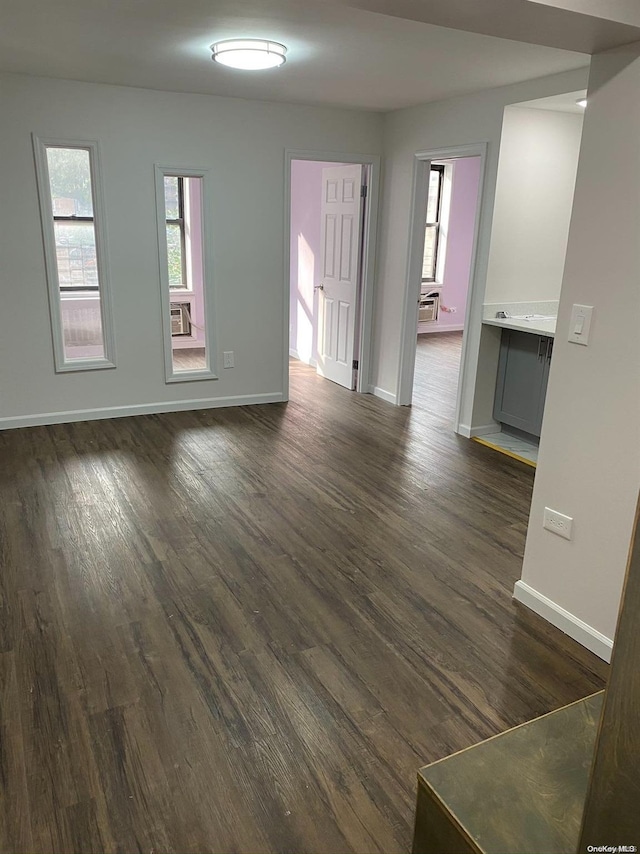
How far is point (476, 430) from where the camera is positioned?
511 cm

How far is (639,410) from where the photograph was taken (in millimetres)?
2244

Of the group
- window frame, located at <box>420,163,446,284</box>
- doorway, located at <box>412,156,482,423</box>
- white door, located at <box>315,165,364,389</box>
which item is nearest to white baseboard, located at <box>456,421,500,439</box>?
white door, located at <box>315,165,364,389</box>

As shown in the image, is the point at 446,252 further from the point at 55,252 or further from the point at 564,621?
the point at 564,621

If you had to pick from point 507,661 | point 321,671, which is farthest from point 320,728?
point 507,661

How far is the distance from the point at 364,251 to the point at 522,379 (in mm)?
2006

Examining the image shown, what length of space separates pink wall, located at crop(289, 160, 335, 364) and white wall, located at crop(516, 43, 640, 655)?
4.62 m

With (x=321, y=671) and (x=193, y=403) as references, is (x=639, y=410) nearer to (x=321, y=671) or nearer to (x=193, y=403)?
(x=321, y=671)

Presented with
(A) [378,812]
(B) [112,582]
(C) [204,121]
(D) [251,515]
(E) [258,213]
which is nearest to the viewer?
(A) [378,812]

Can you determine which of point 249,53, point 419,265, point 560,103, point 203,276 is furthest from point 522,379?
point 249,53

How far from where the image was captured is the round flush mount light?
3344 mm

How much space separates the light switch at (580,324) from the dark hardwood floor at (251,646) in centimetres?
121

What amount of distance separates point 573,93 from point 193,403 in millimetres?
3620

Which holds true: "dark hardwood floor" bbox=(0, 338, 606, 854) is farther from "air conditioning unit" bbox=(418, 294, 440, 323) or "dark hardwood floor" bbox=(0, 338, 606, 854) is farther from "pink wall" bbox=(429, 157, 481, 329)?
"pink wall" bbox=(429, 157, 481, 329)

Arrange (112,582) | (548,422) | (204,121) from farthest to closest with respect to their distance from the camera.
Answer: (204,121) < (112,582) < (548,422)
